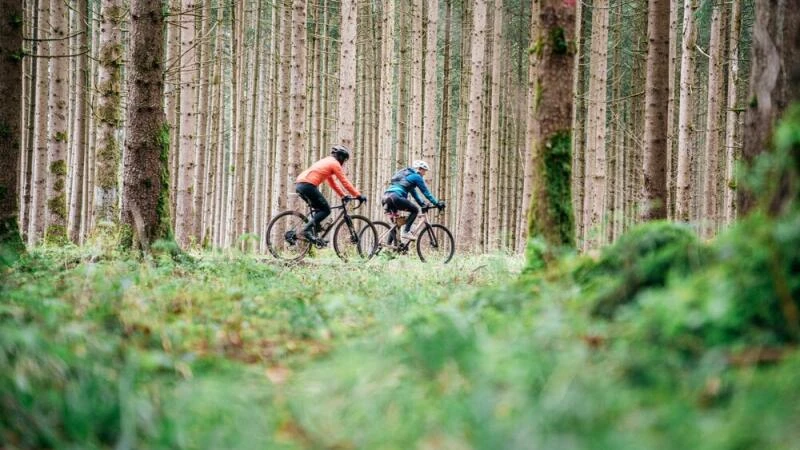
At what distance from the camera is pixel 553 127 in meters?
5.96

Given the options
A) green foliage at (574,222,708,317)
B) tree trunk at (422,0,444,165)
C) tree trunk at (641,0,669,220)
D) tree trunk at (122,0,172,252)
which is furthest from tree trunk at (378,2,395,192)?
green foliage at (574,222,708,317)

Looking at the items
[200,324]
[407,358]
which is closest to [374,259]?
[200,324]

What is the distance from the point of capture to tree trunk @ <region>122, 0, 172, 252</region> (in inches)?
316

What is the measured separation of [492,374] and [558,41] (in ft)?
14.6

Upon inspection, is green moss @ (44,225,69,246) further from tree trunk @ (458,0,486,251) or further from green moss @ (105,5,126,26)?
tree trunk @ (458,0,486,251)

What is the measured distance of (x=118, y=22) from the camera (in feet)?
37.5

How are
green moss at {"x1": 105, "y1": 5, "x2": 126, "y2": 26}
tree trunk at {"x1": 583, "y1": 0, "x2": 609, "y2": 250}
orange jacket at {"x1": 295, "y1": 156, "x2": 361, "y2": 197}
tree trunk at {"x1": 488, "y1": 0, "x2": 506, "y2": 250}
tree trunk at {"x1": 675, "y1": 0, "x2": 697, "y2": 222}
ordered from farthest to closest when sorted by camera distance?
tree trunk at {"x1": 488, "y1": 0, "x2": 506, "y2": 250}
tree trunk at {"x1": 583, "y1": 0, "x2": 609, "y2": 250}
tree trunk at {"x1": 675, "y1": 0, "x2": 697, "y2": 222}
orange jacket at {"x1": 295, "y1": 156, "x2": 361, "y2": 197}
green moss at {"x1": 105, "y1": 5, "x2": 126, "y2": 26}

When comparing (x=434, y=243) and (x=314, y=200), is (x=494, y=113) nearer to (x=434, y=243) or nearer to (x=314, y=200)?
(x=434, y=243)

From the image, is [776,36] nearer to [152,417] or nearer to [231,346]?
[231,346]

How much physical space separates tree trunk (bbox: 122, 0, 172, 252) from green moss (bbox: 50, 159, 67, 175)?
6.17 metres

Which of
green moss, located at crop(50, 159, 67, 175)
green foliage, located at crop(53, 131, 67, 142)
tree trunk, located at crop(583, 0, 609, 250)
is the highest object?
tree trunk, located at crop(583, 0, 609, 250)

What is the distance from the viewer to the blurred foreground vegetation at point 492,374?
2.06 metres

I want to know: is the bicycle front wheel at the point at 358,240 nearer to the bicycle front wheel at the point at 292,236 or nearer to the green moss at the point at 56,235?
the bicycle front wheel at the point at 292,236

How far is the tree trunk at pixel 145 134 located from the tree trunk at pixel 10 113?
1.23 metres
